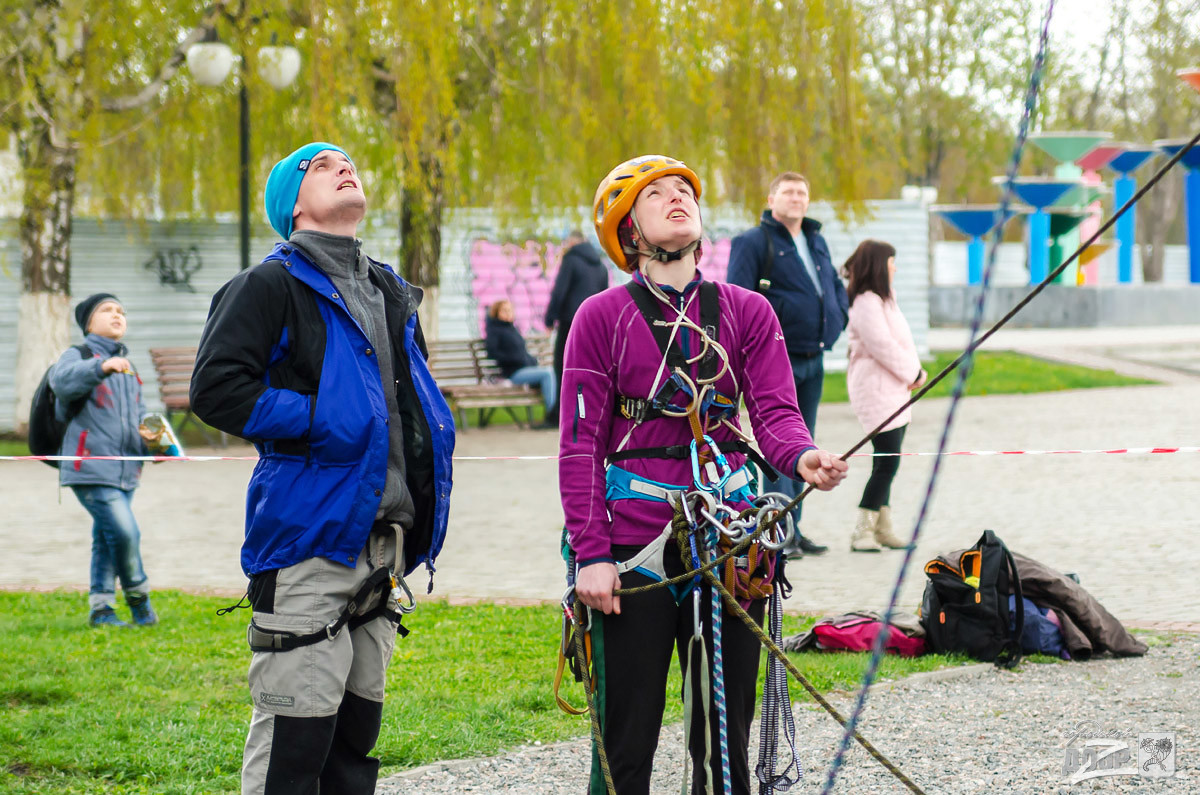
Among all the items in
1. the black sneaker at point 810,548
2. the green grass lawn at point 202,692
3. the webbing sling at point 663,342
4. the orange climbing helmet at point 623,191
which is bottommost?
the green grass lawn at point 202,692

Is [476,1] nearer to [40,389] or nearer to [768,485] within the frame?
[768,485]

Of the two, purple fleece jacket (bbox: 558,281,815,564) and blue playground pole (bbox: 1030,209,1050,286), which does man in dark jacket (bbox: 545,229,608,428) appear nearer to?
purple fleece jacket (bbox: 558,281,815,564)

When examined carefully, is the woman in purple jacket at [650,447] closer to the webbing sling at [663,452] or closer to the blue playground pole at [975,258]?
the webbing sling at [663,452]

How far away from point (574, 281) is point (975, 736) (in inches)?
361

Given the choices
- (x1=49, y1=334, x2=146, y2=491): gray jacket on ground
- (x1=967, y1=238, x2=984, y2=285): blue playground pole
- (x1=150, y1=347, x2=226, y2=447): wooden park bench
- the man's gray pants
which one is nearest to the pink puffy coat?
(x1=49, y1=334, x2=146, y2=491): gray jacket on ground

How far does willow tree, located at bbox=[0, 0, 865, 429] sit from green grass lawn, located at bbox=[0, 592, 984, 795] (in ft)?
24.1

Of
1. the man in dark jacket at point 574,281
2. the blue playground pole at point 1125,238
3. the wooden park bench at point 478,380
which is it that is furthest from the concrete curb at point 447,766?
the blue playground pole at point 1125,238

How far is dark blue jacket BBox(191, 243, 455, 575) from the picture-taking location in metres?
3.12

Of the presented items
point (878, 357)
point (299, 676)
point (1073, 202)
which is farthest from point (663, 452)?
point (1073, 202)

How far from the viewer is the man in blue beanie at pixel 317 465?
3129 mm

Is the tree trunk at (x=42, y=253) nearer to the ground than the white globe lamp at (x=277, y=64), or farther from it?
nearer to the ground

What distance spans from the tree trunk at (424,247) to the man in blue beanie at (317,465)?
12.3 metres

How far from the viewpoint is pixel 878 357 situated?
7953 millimetres

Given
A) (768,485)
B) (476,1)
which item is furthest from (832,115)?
(768,485)
